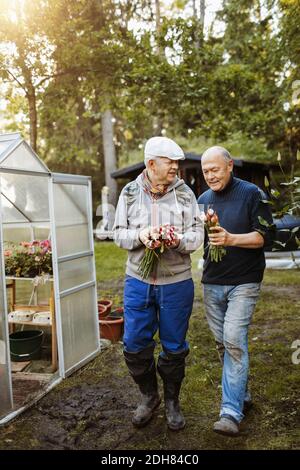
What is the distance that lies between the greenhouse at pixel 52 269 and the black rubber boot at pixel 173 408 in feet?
4.08

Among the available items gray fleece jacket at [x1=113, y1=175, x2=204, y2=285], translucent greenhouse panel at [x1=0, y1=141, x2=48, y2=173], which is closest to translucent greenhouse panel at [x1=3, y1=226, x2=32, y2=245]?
translucent greenhouse panel at [x1=0, y1=141, x2=48, y2=173]

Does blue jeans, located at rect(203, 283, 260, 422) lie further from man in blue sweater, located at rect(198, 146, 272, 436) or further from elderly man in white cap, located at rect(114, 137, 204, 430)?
elderly man in white cap, located at rect(114, 137, 204, 430)

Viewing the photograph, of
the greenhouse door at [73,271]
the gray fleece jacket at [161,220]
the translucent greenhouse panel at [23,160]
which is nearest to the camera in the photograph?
the gray fleece jacket at [161,220]

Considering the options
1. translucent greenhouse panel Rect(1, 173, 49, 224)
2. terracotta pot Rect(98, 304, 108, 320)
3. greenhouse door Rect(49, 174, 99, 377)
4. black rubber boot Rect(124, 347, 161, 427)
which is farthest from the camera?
terracotta pot Rect(98, 304, 108, 320)

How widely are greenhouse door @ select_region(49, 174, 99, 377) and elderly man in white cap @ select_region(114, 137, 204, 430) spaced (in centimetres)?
146

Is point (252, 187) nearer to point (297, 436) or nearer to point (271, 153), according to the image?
point (297, 436)

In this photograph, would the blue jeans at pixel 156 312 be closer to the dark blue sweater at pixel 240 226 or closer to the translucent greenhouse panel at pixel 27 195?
the dark blue sweater at pixel 240 226

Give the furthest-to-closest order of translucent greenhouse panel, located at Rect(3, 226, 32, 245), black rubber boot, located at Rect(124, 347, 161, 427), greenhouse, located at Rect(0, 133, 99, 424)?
translucent greenhouse panel, located at Rect(3, 226, 32, 245)
greenhouse, located at Rect(0, 133, 99, 424)
black rubber boot, located at Rect(124, 347, 161, 427)

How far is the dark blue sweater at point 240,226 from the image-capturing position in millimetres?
2766

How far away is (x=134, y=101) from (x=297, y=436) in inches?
227

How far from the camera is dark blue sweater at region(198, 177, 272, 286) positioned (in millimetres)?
2766

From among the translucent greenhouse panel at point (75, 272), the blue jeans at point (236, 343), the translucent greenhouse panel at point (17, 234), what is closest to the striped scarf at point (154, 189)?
the blue jeans at point (236, 343)

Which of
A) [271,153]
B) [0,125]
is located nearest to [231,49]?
[271,153]

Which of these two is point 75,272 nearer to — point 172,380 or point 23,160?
point 23,160
